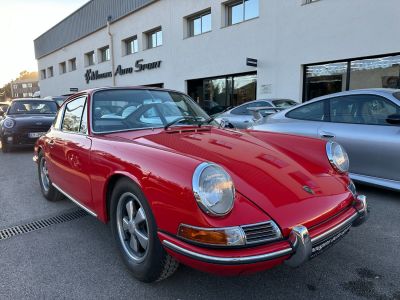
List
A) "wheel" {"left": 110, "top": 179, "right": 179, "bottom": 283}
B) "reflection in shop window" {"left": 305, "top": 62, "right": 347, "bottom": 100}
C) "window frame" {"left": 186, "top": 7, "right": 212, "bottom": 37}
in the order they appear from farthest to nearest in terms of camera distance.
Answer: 1. "window frame" {"left": 186, "top": 7, "right": 212, "bottom": 37}
2. "reflection in shop window" {"left": 305, "top": 62, "right": 347, "bottom": 100}
3. "wheel" {"left": 110, "top": 179, "right": 179, "bottom": 283}

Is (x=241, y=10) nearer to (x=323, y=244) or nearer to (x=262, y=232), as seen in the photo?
(x=323, y=244)

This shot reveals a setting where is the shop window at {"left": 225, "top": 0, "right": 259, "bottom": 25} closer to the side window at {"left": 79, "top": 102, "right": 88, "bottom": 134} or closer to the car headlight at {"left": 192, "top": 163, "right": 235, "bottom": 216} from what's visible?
the side window at {"left": 79, "top": 102, "right": 88, "bottom": 134}

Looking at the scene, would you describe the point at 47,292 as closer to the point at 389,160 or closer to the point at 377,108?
the point at 389,160

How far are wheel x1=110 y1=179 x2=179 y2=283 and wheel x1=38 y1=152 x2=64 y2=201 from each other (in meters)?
2.00

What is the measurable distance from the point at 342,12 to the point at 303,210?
9.53 m

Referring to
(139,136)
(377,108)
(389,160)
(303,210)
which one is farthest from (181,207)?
(377,108)

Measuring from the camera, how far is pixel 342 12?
9625 millimetres

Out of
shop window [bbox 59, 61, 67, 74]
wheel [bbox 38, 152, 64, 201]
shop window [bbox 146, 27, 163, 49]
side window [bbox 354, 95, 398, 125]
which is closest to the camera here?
side window [bbox 354, 95, 398, 125]

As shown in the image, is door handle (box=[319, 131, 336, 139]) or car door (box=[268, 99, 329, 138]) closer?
door handle (box=[319, 131, 336, 139])

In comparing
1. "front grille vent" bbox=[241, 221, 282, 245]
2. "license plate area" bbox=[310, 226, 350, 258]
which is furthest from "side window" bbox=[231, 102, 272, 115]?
"front grille vent" bbox=[241, 221, 282, 245]

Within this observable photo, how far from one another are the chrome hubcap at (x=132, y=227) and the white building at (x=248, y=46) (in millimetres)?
9145

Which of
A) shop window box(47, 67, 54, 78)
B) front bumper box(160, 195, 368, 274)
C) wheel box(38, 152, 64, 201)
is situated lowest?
wheel box(38, 152, 64, 201)

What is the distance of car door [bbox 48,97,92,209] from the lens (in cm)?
291

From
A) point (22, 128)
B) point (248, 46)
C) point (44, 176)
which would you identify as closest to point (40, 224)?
point (44, 176)
